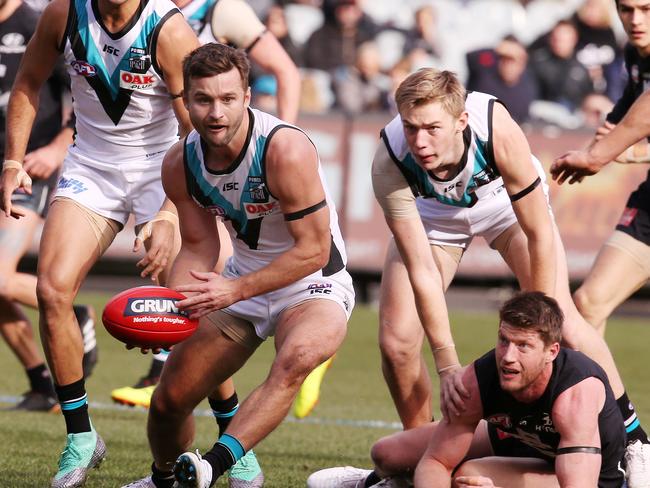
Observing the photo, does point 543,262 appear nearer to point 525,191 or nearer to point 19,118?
point 525,191

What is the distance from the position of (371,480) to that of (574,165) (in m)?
1.71

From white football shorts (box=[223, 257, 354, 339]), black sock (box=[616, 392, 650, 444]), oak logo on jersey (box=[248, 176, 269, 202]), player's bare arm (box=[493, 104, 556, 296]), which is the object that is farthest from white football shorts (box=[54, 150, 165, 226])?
black sock (box=[616, 392, 650, 444])

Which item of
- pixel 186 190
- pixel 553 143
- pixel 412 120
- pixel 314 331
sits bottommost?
pixel 553 143

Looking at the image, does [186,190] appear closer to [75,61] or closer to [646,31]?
[75,61]

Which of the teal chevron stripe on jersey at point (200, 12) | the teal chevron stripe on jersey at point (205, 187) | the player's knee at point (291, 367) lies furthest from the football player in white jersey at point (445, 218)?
the teal chevron stripe on jersey at point (200, 12)

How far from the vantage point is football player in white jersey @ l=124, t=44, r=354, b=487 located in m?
5.18

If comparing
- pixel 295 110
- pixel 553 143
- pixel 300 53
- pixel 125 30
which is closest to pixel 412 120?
pixel 125 30

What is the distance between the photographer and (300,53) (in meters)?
16.5

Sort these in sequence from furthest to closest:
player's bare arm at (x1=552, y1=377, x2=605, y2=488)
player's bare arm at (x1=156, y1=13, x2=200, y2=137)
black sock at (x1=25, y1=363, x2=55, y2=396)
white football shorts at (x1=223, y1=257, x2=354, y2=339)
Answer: black sock at (x1=25, y1=363, x2=55, y2=396), player's bare arm at (x1=156, y1=13, x2=200, y2=137), white football shorts at (x1=223, y1=257, x2=354, y2=339), player's bare arm at (x1=552, y1=377, x2=605, y2=488)

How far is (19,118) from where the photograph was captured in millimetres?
6289

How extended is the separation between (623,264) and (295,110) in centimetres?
223

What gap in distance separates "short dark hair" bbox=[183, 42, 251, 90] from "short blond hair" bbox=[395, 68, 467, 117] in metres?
0.66

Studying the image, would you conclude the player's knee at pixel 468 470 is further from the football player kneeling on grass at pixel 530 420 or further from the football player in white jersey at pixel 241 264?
the football player in white jersey at pixel 241 264

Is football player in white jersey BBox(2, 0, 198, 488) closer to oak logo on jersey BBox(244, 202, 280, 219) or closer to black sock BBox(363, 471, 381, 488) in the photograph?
oak logo on jersey BBox(244, 202, 280, 219)
